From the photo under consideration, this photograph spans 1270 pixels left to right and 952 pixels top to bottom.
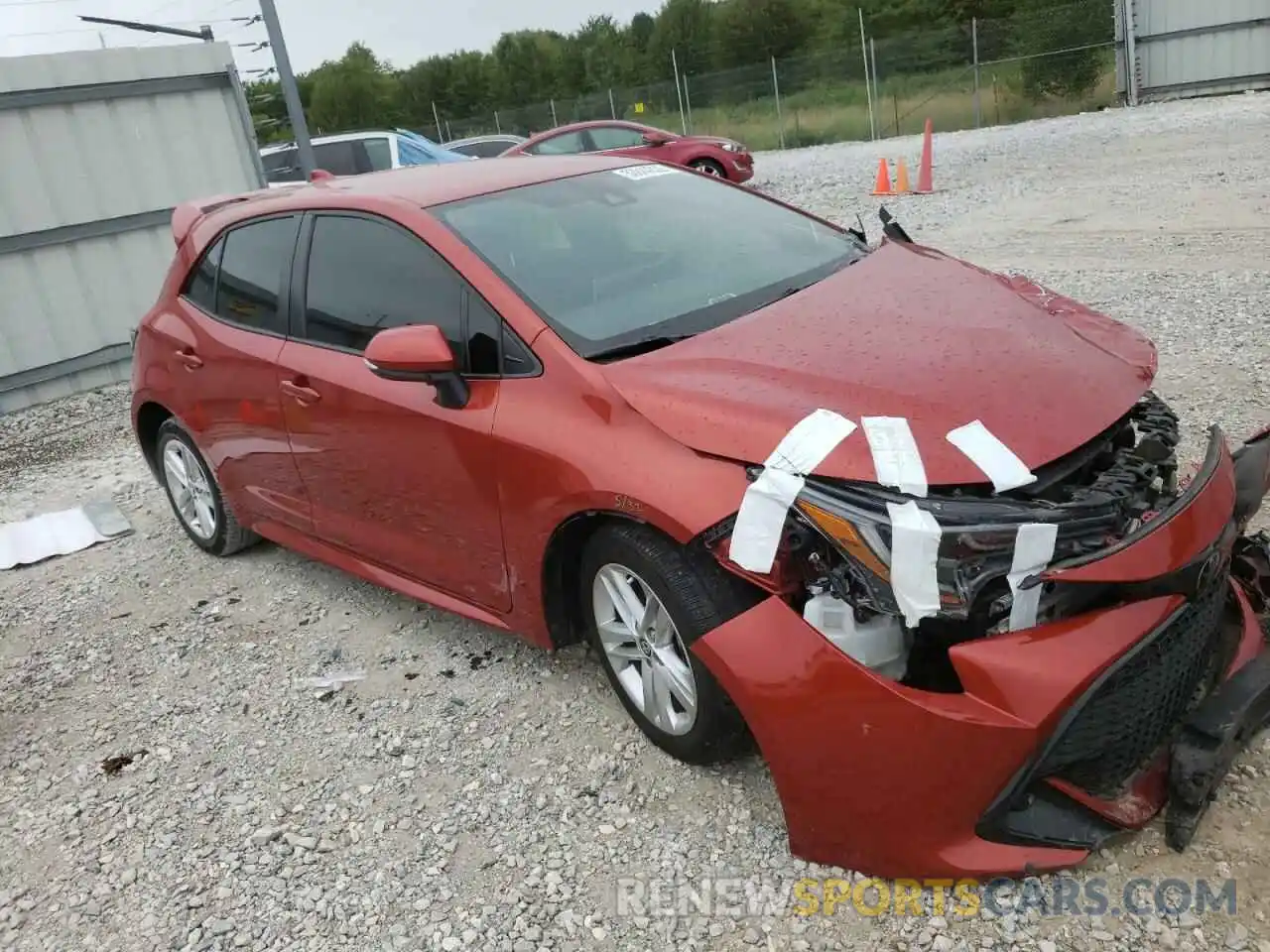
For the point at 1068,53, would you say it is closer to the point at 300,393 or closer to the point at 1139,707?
the point at 300,393

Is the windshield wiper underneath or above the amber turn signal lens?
above

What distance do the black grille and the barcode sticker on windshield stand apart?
238 centimetres

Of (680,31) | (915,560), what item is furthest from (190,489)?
(680,31)

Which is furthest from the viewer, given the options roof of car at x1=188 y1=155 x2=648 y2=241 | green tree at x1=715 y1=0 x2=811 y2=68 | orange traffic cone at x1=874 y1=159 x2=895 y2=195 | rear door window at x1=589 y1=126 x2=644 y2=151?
green tree at x1=715 y1=0 x2=811 y2=68

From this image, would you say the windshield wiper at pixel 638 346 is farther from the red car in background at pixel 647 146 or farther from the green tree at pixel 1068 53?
the green tree at pixel 1068 53

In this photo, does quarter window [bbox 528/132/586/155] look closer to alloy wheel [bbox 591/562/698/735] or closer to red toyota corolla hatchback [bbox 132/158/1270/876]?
red toyota corolla hatchback [bbox 132/158/1270/876]

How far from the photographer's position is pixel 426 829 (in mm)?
2832

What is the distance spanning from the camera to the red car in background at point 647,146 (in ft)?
48.2

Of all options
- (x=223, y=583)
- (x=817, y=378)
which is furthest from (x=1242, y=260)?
(x=223, y=583)

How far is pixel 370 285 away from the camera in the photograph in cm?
343

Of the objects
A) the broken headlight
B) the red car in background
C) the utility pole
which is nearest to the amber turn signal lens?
the broken headlight

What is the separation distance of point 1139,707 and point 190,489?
419 centimetres

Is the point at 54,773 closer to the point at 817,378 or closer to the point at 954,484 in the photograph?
the point at 817,378

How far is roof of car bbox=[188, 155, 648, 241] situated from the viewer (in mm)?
3500
